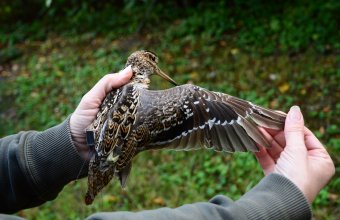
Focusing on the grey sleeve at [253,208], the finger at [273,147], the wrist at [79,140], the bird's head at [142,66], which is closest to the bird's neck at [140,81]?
the bird's head at [142,66]

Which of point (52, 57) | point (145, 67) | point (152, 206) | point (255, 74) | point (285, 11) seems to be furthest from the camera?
point (52, 57)

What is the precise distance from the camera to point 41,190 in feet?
9.47

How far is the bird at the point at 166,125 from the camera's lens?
8.93ft

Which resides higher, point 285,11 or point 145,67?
point 145,67

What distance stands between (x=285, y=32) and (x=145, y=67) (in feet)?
15.3

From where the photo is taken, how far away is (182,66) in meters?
7.30

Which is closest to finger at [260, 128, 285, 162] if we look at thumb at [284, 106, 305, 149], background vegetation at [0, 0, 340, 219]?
thumb at [284, 106, 305, 149]

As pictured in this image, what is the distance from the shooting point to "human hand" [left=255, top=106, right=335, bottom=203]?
2344 mm

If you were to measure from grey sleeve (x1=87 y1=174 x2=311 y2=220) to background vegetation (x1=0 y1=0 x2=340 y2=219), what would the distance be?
260 cm

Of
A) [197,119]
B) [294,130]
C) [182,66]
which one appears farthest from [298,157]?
[182,66]

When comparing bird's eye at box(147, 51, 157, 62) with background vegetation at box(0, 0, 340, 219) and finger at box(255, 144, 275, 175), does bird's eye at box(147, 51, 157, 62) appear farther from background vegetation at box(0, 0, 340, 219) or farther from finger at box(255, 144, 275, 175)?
background vegetation at box(0, 0, 340, 219)

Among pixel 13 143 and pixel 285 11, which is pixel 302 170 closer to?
pixel 13 143

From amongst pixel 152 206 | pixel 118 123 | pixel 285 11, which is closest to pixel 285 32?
pixel 285 11

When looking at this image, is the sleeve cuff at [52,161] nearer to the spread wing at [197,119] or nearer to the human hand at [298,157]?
the spread wing at [197,119]
